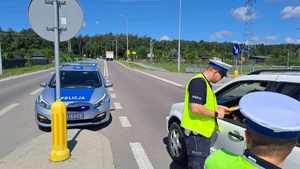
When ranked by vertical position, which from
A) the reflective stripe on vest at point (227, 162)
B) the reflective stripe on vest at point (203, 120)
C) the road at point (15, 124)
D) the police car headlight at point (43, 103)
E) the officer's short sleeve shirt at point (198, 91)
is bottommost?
the road at point (15, 124)

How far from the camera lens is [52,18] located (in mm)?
5516

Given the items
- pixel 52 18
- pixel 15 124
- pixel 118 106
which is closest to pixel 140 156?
pixel 52 18

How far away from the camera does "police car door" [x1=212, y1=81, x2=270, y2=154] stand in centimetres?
370

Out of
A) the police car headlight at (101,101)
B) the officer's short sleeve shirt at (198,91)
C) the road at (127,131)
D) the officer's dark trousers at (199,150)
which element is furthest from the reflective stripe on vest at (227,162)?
the police car headlight at (101,101)

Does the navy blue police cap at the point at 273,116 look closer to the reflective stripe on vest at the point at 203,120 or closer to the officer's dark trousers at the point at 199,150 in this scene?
the reflective stripe on vest at the point at 203,120

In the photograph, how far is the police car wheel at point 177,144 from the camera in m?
5.13

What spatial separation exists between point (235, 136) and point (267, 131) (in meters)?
2.52

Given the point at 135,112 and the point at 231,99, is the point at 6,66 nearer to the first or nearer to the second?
the point at 135,112

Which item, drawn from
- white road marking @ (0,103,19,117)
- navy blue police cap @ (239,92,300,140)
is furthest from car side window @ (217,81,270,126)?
white road marking @ (0,103,19,117)

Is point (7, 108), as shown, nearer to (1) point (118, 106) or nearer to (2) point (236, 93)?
(1) point (118, 106)

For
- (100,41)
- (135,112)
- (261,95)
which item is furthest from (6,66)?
(100,41)

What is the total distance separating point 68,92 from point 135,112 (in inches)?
117

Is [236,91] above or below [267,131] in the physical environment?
below

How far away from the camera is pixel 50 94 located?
8.15 meters
